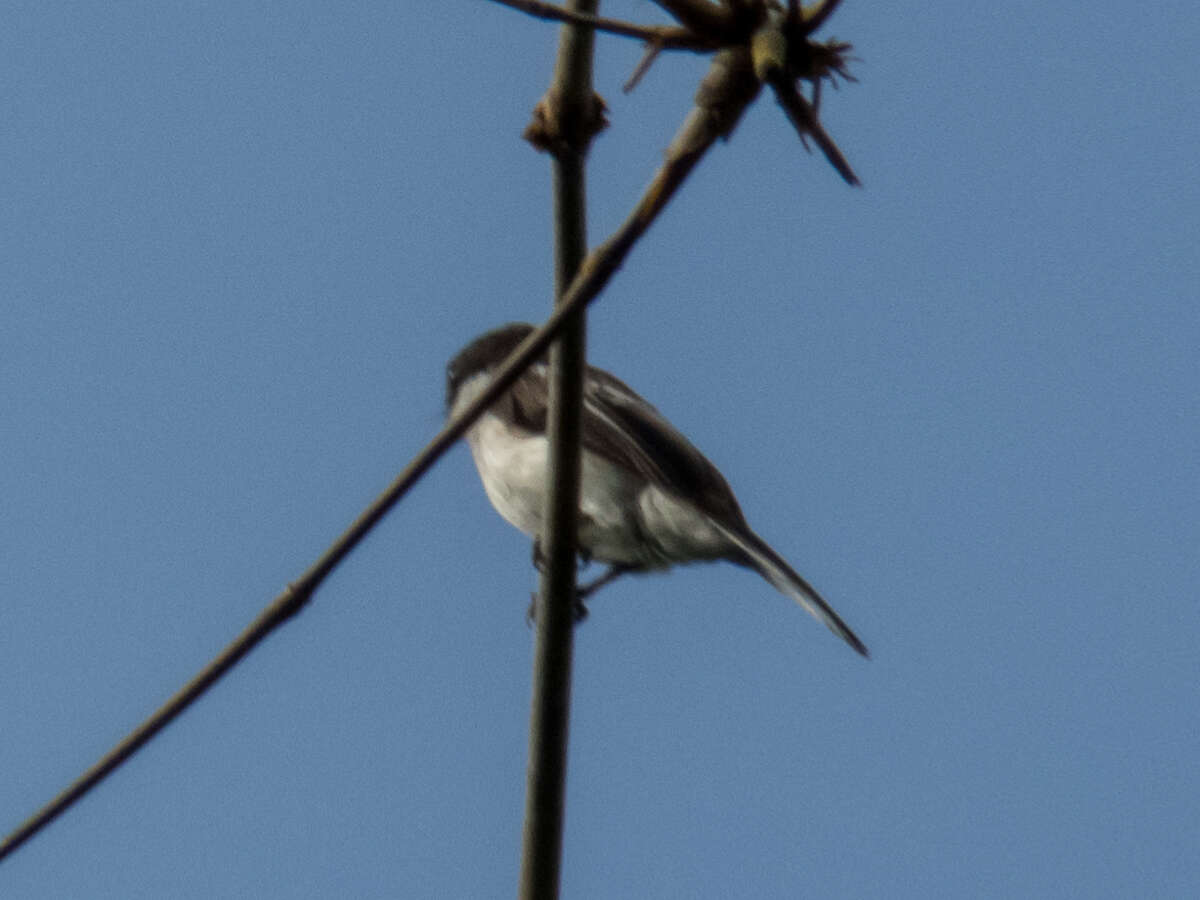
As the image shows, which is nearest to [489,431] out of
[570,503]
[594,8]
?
[570,503]

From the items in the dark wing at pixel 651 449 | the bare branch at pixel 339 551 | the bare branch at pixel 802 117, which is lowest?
the bare branch at pixel 339 551

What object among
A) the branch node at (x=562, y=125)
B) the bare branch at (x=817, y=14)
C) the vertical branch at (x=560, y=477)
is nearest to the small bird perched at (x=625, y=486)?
the vertical branch at (x=560, y=477)

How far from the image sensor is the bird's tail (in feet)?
17.4

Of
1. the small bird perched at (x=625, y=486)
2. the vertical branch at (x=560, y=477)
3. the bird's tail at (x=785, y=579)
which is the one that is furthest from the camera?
the small bird perched at (x=625, y=486)

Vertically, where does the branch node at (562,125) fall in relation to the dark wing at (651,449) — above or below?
below

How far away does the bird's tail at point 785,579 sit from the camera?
5.29 meters

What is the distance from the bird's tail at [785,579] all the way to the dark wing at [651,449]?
20 centimetres

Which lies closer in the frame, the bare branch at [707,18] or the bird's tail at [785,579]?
the bare branch at [707,18]

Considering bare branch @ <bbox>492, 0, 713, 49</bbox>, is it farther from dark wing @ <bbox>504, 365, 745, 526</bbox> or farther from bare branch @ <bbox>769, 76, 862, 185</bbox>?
dark wing @ <bbox>504, 365, 745, 526</bbox>

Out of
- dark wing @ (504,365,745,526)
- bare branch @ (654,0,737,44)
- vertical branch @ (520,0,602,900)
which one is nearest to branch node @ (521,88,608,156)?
vertical branch @ (520,0,602,900)

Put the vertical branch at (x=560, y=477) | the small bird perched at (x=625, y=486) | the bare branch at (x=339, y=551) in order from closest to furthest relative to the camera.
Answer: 1. the bare branch at (x=339, y=551)
2. the vertical branch at (x=560, y=477)
3. the small bird perched at (x=625, y=486)

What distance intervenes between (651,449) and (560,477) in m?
2.88

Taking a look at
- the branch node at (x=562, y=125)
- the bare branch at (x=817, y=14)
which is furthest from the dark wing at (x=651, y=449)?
the bare branch at (x=817, y=14)

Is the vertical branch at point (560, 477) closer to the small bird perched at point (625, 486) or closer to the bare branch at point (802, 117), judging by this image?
the bare branch at point (802, 117)
